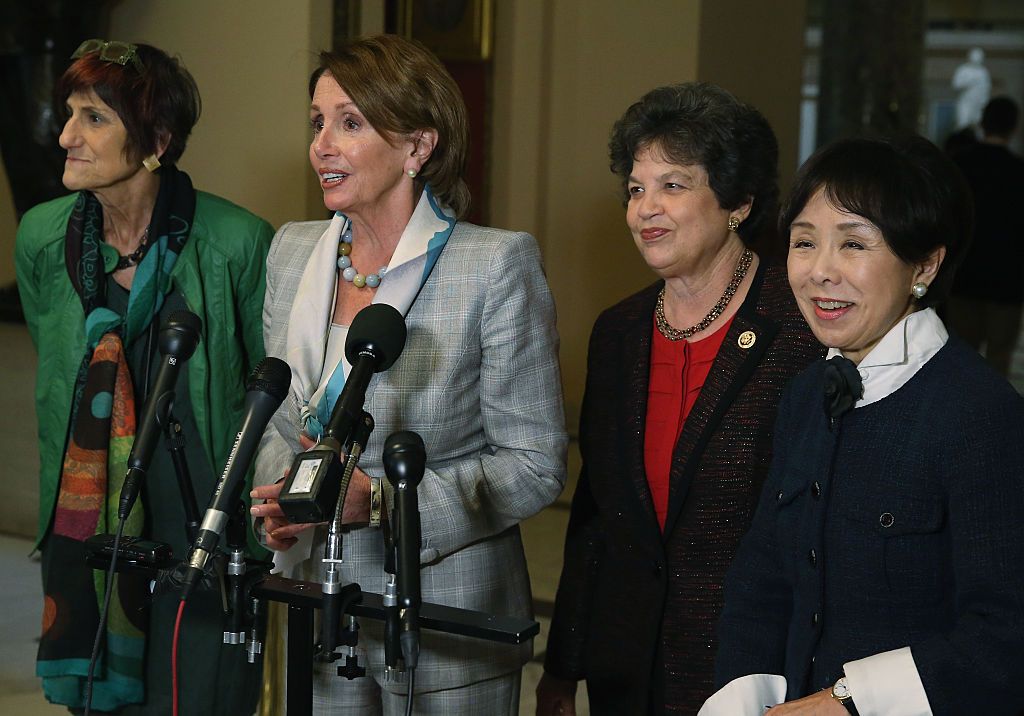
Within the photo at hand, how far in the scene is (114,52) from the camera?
2.56 meters

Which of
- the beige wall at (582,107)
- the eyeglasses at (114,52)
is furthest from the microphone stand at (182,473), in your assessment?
the beige wall at (582,107)

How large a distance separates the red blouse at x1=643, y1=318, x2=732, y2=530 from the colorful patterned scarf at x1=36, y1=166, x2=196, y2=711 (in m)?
1.01

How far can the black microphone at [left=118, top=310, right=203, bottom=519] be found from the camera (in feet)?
5.26

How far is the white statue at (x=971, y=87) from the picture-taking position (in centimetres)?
1892

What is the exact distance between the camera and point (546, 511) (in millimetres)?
5961

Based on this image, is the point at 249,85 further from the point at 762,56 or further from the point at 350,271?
the point at 762,56

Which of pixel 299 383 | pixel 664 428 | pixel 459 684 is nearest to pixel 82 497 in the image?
pixel 299 383

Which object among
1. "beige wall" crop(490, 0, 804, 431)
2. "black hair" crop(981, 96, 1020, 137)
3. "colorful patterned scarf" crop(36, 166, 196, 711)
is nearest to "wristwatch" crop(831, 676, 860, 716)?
"colorful patterned scarf" crop(36, 166, 196, 711)

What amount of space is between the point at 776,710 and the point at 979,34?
737 inches

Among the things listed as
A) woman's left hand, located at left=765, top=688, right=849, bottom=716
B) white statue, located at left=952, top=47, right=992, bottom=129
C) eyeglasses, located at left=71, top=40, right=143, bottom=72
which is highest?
white statue, located at left=952, top=47, right=992, bottom=129

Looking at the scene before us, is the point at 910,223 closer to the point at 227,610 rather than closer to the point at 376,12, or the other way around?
the point at 227,610

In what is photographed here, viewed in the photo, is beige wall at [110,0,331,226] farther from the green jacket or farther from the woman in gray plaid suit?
the woman in gray plaid suit

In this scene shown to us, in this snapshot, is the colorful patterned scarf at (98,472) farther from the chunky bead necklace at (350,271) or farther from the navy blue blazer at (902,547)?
the navy blue blazer at (902,547)

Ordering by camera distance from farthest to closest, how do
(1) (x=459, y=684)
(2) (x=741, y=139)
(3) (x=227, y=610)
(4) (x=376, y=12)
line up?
(4) (x=376, y=12)
(2) (x=741, y=139)
(1) (x=459, y=684)
(3) (x=227, y=610)
